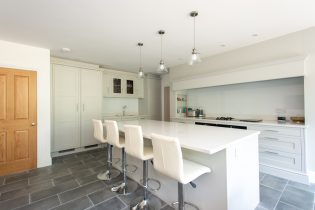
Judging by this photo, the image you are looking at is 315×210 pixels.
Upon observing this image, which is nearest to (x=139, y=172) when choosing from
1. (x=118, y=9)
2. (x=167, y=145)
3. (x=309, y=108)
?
(x=167, y=145)

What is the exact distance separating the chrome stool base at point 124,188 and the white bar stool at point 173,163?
1080 millimetres

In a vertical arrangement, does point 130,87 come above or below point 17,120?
above

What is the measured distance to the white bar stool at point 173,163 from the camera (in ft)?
4.40

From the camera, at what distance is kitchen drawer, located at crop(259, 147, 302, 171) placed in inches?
101

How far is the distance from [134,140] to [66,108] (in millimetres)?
2930

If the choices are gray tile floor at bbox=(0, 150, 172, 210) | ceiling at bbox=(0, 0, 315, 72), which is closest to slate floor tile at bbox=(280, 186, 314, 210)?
gray tile floor at bbox=(0, 150, 172, 210)

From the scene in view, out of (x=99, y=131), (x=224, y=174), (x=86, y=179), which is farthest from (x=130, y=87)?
(x=224, y=174)

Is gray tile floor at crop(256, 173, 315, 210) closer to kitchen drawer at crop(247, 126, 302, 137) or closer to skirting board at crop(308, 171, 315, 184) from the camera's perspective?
skirting board at crop(308, 171, 315, 184)

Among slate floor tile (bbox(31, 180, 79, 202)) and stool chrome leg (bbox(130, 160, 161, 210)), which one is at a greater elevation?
stool chrome leg (bbox(130, 160, 161, 210))

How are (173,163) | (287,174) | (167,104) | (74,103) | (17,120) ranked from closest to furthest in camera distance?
1. (173,163)
2. (287,174)
3. (17,120)
4. (74,103)
5. (167,104)

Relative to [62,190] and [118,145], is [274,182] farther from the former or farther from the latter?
[62,190]

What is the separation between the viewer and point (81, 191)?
7.58ft

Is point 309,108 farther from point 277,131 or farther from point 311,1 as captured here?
point 311,1

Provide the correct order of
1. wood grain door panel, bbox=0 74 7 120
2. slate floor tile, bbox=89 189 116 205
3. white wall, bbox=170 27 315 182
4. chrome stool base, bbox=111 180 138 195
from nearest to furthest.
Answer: slate floor tile, bbox=89 189 116 205 < chrome stool base, bbox=111 180 138 195 < white wall, bbox=170 27 315 182 < wood grain door panel, bbox=0 74 7 120
